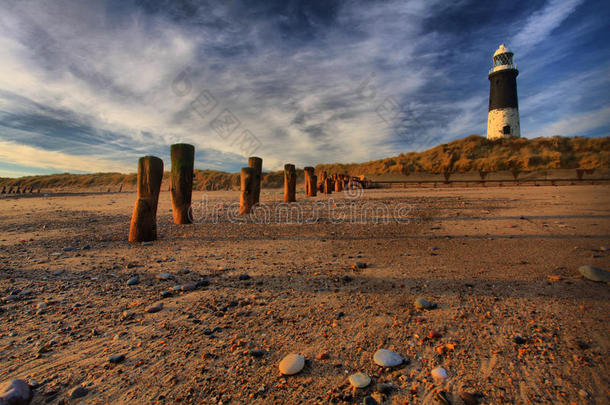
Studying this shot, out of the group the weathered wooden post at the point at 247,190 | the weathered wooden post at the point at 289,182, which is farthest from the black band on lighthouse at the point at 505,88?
the weathered wooden post at the point at 247,190

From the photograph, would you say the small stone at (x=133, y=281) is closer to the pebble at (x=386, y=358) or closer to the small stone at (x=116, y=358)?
the small stone at (x=116, y=358)

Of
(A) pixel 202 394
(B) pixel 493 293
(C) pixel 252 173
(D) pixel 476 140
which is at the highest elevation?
(D) pixel 476 140

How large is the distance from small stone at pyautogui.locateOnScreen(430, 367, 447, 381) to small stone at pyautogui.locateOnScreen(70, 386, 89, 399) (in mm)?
1951

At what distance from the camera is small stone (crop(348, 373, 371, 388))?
1.45 metres

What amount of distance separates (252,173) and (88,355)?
7.67m

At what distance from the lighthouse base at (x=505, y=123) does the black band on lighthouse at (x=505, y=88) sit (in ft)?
2.32

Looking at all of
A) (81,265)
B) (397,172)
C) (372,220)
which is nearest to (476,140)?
(397,172)

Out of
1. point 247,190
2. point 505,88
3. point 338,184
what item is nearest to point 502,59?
point 505,88

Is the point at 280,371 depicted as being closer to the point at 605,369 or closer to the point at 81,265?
the point at 605,369

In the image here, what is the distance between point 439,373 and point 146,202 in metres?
5.37

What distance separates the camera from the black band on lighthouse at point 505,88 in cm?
3275

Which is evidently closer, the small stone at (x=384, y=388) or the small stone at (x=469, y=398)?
the small stone at (x=469, y=398)

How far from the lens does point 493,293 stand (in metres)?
2.50

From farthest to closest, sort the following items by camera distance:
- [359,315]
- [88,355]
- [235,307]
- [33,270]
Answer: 1. [33,270]
2. [235,307]
3. [359,315]
4. [88,355]
